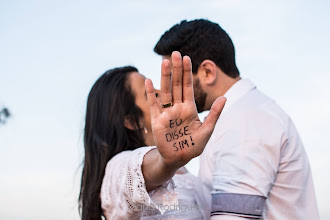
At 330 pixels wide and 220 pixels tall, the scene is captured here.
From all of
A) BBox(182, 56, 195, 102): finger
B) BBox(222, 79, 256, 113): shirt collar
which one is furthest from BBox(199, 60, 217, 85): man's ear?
BBox(182, 56, 195, 102): finger

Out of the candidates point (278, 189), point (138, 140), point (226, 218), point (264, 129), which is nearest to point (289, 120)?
point (264, 129)

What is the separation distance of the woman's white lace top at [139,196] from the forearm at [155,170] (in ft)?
0.11

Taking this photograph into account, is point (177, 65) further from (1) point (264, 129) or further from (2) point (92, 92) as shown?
(2) point (92, 92)

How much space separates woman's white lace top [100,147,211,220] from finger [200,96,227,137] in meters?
0.51

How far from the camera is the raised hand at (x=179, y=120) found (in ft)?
5.56

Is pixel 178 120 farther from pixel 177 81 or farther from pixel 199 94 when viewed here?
pixel 199 94

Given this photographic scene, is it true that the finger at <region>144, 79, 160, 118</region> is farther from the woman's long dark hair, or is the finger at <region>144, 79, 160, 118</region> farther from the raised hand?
the woman's long dark hair

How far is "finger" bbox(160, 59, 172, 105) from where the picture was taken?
1.64 metres

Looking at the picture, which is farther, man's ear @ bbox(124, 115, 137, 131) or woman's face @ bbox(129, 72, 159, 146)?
woman's face @ bbox(129, 72, 159, 146)

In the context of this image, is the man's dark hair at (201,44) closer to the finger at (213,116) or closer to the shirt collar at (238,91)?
the shirt collar at (238,91)

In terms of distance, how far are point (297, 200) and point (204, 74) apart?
1.21 m

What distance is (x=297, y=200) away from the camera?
2473 millimetres

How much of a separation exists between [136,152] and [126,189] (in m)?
0.21

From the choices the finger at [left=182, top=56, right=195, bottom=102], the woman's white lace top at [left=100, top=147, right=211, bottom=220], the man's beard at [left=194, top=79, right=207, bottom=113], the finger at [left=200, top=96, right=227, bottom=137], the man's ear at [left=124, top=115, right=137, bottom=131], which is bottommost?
the woman's white lace top at [left=100, top=147, right=211, bottom=220]
